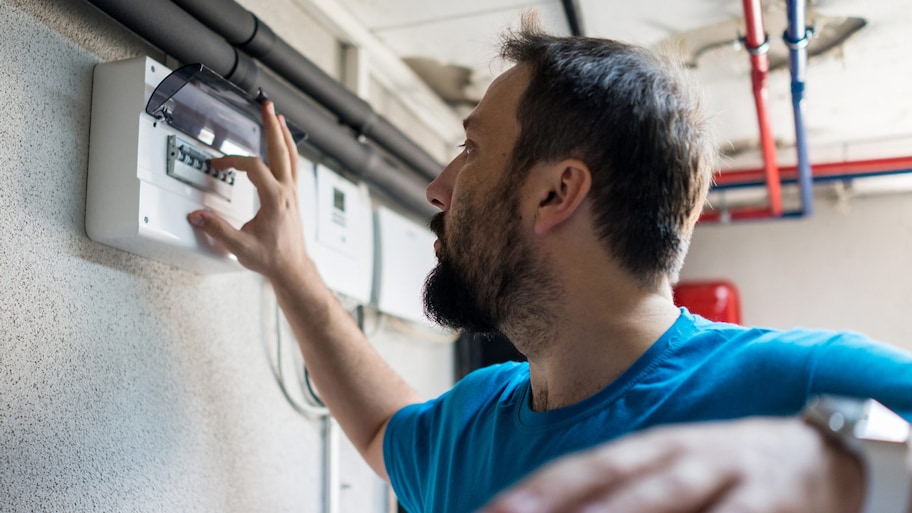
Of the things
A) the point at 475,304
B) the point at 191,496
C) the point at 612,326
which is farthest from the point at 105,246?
the point at 612,326

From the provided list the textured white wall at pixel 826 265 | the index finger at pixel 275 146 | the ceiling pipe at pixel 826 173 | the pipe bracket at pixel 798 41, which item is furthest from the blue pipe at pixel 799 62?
A: the index finger at pixel 275 146

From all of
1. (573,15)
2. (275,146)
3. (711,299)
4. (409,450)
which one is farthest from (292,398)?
(711,299)

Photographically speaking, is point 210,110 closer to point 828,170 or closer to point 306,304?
point 306,304

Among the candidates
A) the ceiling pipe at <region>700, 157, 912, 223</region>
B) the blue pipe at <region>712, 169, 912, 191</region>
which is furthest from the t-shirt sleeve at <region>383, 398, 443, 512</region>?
the blue pipe at <region>712, 169, 912, 191</region>

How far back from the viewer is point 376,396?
123 cm

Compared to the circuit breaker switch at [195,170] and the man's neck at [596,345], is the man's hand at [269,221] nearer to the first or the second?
the circuit breaker switch at [195,170]

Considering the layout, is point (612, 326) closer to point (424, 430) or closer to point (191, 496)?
point (424, 430)

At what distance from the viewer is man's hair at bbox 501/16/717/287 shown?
96 centimetres

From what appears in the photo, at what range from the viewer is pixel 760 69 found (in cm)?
183

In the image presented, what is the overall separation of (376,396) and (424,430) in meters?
0.13

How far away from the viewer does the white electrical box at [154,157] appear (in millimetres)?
1012

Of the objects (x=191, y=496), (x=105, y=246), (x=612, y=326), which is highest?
(x=105, y=246)

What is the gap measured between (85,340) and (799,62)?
1560 mm

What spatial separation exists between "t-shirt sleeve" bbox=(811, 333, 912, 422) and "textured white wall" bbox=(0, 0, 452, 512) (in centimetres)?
83
